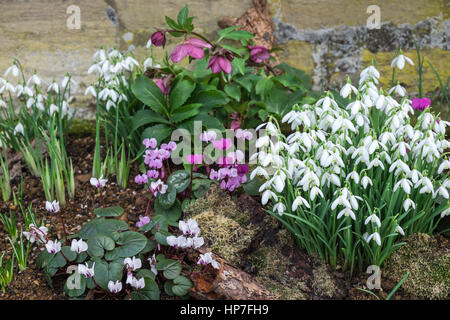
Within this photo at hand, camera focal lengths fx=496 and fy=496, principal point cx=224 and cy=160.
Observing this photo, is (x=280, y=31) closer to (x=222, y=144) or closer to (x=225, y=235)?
(x=222, y=144)

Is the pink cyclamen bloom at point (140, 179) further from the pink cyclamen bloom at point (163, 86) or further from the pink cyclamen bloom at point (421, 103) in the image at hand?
the pink cyclamen bloom at point (421, 103)

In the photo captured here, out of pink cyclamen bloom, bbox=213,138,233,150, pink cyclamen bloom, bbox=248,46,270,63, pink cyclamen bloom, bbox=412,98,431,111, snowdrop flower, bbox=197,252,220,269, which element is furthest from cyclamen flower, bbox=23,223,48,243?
pink cyclamen bloom, bbox=412,98,431,111

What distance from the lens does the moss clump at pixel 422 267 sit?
2.17 metres

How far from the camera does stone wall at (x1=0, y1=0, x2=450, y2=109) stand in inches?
134

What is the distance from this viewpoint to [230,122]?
3066 mm

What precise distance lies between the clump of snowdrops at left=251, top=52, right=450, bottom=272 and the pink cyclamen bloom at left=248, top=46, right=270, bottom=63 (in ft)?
2.98

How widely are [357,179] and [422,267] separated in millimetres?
537

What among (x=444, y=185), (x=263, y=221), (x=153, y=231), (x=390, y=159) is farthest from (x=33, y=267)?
(x=444, y=185)

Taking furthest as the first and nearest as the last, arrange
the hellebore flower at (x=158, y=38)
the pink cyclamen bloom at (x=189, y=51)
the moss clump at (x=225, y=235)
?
the hellebore flower at (x=158, y=38)
the pink cyclamen bloom at (x=189, y=51)
the moss clump at (x=225, y=235)

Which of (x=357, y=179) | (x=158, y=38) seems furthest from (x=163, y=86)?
(x=357, y=179)

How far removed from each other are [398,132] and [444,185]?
0.30 meters

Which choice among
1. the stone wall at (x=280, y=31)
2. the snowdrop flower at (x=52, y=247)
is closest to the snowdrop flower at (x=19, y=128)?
the stone wall at (x=280, y=31)

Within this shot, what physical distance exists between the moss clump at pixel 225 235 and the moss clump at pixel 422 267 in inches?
25.9

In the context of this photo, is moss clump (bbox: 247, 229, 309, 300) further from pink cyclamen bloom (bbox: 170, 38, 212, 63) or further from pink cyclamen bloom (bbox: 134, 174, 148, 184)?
pink cyclamen bloom (bbox: 170, 38, 212, 63)
